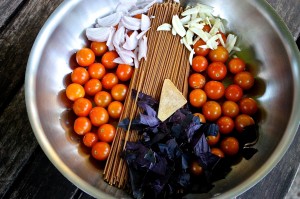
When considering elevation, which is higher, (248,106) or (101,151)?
(248,106)

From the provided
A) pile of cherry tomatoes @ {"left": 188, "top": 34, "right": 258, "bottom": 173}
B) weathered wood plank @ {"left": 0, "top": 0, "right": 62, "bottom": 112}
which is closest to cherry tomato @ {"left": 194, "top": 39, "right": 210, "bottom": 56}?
pile of cherry tomatoes @ {"left": 188, "top": 34, "right": 258, "bottom": 173}

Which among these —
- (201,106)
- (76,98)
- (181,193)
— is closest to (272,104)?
(201,106)

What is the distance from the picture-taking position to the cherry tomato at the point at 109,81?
1.06 meters

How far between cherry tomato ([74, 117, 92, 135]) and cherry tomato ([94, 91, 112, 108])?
0.08 metres

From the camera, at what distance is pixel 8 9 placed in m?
1.19

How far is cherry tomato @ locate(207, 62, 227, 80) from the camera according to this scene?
1055mm

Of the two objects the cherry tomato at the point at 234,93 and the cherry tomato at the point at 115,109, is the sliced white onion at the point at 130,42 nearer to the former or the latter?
the cherry tomato at the point at 115,109

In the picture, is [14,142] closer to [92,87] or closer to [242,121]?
[92,87]

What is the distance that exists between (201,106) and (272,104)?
0.20m

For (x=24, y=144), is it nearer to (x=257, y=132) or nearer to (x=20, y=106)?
(x=20, y=106)

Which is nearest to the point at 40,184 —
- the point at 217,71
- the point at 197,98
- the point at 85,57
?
the point at 85,57

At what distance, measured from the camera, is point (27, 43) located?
114 cm

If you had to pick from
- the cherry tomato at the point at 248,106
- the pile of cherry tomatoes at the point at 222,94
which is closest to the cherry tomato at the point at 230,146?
the pile of cherry tomatoes at the point at 222,94

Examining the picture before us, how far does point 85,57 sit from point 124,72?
135 millimetres
